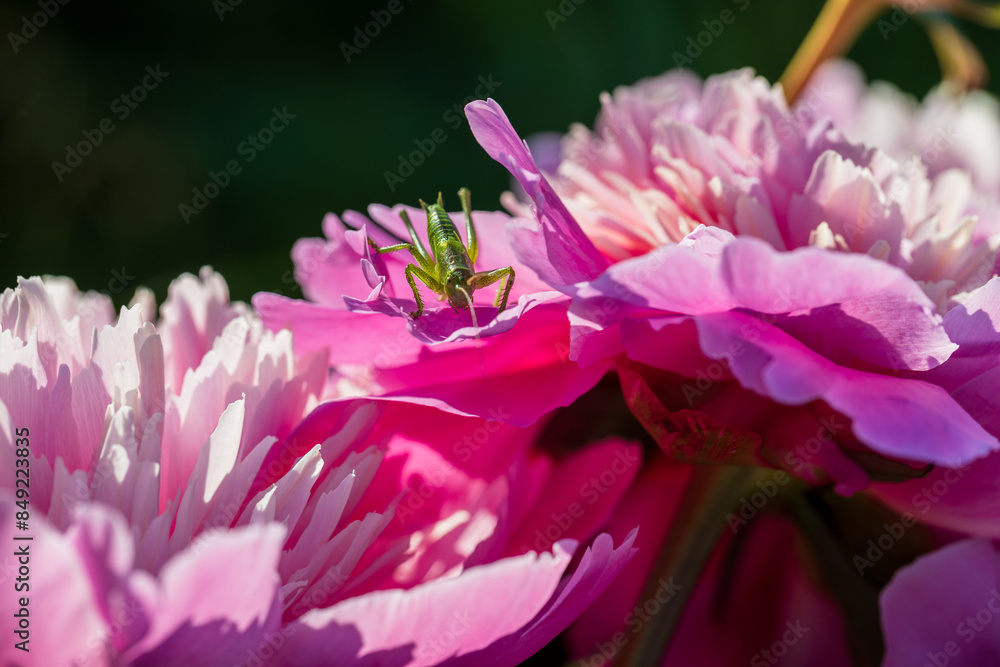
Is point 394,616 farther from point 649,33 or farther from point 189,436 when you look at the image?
point 649,33

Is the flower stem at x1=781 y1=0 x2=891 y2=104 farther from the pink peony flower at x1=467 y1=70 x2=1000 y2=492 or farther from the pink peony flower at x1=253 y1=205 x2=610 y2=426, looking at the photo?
the pink peony flower at x1=253 y1=205 x2=610 y2=426

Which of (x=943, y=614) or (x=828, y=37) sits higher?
(x=828, y=37)

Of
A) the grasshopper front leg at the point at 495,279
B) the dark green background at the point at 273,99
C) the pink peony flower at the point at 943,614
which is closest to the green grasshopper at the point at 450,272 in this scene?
the grasshopper front leg at the point at 495,279

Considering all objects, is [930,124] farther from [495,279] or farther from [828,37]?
[495,279]

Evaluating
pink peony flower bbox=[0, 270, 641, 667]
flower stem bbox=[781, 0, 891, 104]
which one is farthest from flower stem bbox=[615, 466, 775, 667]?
flower stem bbox=[781, 0, 891, 104]

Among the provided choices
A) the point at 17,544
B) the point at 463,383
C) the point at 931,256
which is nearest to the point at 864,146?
the point at 931,256

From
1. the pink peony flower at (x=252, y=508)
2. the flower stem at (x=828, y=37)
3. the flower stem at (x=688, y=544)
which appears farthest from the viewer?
the flower stem at (x=828, y=37)

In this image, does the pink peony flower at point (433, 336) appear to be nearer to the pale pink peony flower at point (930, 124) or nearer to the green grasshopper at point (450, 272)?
the green grasshopper at point (450, 272)

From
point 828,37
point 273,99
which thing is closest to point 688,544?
point 828,37
